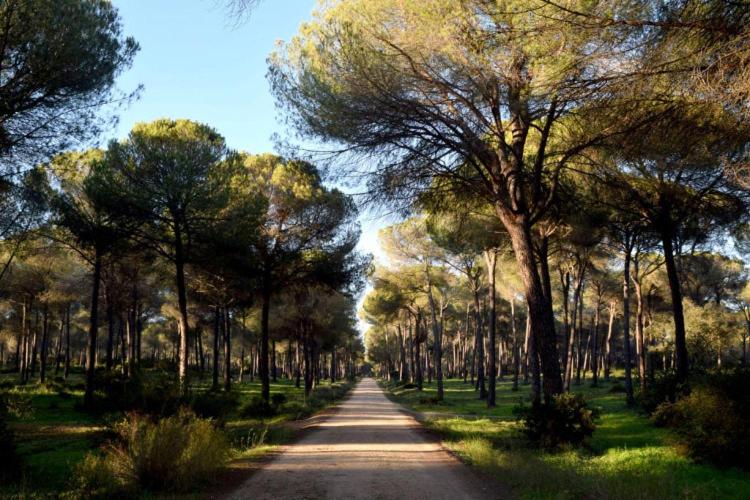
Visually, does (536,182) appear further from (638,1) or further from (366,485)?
(366,485)

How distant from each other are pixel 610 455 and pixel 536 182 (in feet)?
20.6

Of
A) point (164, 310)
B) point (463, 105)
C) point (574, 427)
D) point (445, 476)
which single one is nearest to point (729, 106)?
point (463, 105)

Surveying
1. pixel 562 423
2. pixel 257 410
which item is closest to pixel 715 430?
pixel 562 423

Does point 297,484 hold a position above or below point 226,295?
below

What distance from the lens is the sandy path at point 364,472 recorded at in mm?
7652

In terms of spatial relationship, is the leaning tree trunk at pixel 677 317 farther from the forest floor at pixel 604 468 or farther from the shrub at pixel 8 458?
the shrub at pixel 8 458

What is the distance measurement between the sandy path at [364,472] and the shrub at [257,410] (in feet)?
24.2

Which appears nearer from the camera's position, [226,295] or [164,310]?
[226,295]

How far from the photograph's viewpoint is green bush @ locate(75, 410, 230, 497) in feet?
24.6

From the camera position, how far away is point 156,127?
20906 millimetres

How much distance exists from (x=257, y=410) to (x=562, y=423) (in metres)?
13.3

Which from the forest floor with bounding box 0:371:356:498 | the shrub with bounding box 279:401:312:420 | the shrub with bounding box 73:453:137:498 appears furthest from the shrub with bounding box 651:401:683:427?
the shrub with bounding box 73:453:137:498

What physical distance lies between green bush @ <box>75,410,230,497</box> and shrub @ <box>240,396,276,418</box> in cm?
1251

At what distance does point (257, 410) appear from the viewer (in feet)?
70.6
